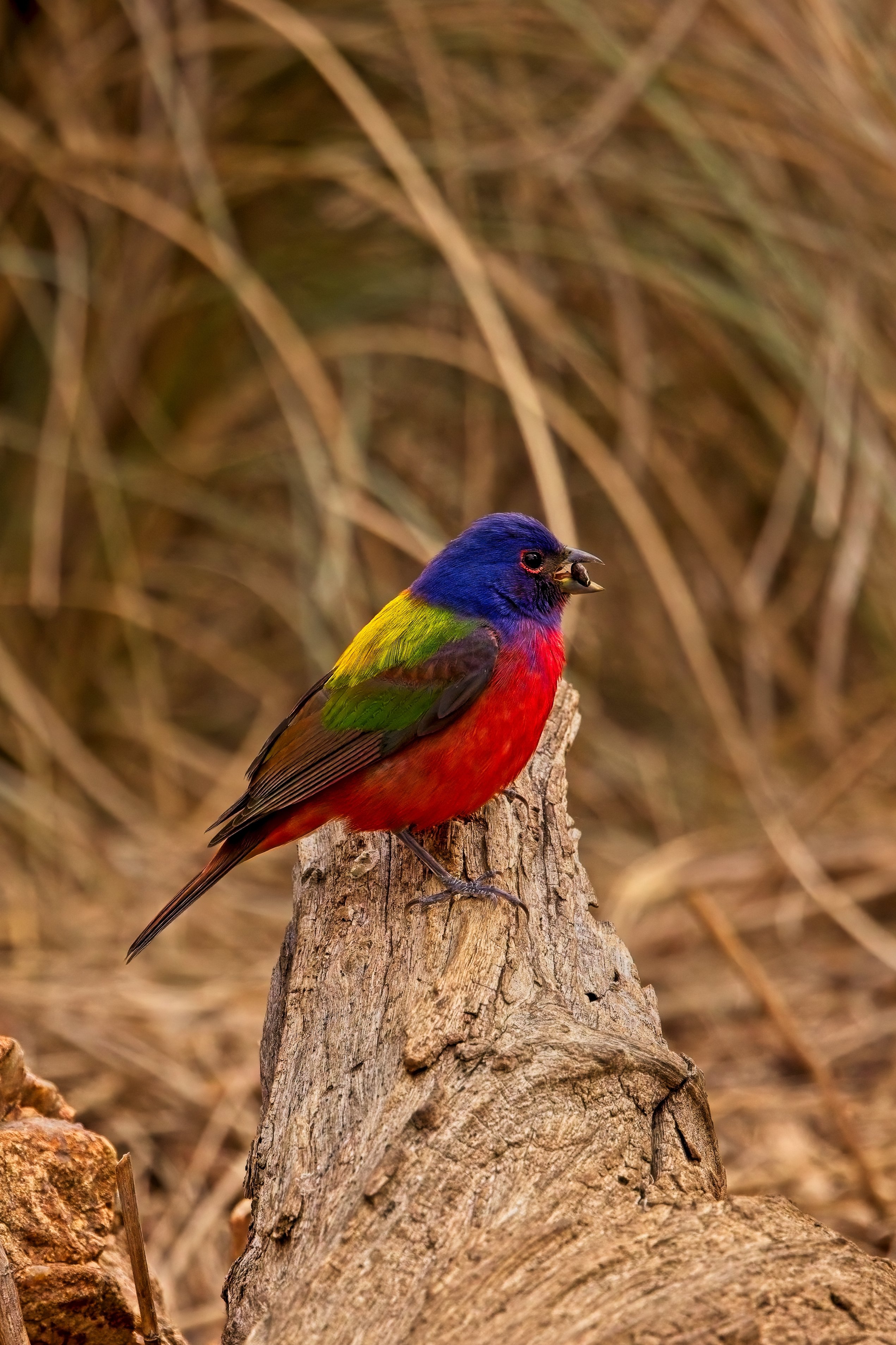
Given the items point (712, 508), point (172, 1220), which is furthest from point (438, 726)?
point (712, 508)

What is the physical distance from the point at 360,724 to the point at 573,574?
0.62 metres

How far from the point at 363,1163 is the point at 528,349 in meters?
4.29

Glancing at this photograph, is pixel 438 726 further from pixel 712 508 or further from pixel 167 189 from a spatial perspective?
pixel 712 508

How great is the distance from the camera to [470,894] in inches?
112

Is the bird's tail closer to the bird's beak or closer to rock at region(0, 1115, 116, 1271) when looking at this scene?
rock at region(0, 1115, 116, 1271)

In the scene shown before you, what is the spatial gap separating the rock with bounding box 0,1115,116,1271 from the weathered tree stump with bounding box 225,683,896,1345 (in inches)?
11.9

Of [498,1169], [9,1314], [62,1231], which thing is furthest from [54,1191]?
[498,1169]

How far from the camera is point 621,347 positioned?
5398mm

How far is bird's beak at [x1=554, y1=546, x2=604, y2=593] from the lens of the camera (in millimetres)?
3562

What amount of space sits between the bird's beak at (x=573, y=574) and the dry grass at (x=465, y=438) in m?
0.45

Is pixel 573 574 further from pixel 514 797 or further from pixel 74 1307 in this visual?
pixel 74 1307

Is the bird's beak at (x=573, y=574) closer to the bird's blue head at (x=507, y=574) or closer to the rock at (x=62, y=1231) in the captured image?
the bird's blue head at (x=507, y=574)

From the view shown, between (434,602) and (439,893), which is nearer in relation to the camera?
(439,893)

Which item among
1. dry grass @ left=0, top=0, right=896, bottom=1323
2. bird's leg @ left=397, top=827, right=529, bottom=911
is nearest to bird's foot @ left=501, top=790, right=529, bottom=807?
bird's leg @ left=397, top=827, right=529, bottom=911
